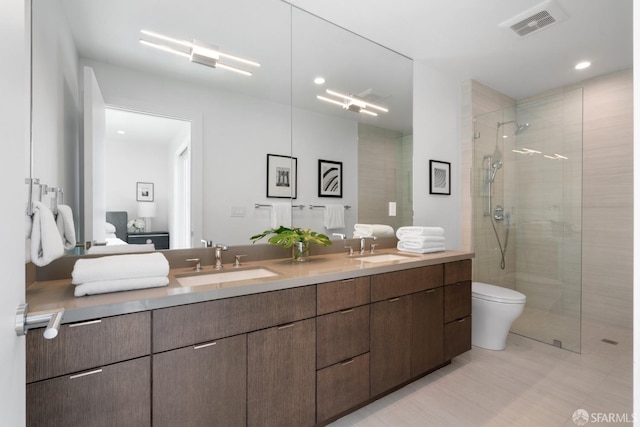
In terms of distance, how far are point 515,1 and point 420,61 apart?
2.90 ft

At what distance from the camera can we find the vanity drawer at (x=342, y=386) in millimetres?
1490

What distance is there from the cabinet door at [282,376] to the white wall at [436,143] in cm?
172

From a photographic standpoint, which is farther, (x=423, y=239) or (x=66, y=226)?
(x=423, y=239)

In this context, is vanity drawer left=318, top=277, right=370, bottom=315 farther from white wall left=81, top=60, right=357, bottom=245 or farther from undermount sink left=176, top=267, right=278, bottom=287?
white wall left=81, top=60, right=357, bottom=245

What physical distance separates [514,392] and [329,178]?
6.19 feet

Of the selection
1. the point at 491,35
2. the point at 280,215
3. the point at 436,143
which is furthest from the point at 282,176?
the point at 491,35

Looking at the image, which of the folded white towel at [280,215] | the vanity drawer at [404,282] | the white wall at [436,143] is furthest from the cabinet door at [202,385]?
the white wall at [436,143]

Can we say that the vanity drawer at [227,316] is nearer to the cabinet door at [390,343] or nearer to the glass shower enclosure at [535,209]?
the cabinet door at [390,343]

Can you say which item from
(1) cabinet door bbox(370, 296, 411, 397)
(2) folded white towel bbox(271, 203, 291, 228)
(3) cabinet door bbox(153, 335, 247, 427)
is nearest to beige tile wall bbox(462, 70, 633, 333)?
(1) cabinet door bbox(370, 296, 411, 397)

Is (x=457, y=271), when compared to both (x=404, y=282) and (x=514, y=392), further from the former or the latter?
(x=514, y=392)

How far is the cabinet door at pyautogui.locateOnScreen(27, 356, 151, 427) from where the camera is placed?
918 mm

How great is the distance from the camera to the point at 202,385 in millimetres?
1175

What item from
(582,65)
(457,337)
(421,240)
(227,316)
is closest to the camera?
(227,316)

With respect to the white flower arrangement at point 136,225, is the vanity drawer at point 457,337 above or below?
below
